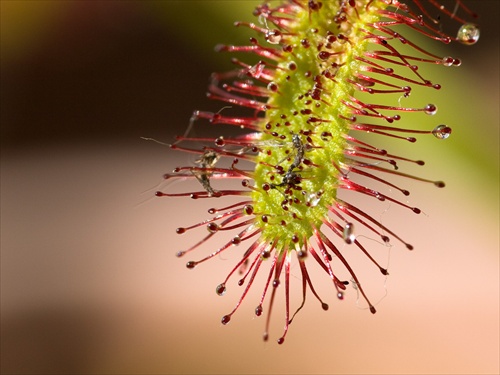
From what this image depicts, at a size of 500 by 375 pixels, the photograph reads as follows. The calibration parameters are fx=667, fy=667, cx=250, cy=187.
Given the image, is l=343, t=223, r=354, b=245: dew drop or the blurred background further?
the blurred background

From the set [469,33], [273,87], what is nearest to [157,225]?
[273,87]

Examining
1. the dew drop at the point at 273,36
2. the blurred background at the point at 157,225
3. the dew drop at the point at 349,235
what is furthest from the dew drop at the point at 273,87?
the blurred background at the point at 157,225

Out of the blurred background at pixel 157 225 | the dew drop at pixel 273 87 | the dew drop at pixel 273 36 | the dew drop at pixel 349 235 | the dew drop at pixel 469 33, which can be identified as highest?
the dew drop at pixel 469 33

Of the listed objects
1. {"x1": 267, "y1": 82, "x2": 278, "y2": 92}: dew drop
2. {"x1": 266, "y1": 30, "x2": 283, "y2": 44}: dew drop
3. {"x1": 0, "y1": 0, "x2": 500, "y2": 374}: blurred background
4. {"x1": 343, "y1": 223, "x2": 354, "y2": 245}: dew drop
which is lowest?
{"x1": 0, "y1": 0, "x2": 500, "y2": 374}: blurred background

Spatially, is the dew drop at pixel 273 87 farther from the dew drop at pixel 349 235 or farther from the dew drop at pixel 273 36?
Result: the dew drop at pixel 349 235

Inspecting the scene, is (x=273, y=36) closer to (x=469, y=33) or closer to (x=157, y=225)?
(x=469, y=33)

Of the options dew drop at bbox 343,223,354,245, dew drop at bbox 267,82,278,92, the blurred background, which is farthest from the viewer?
the blurred background

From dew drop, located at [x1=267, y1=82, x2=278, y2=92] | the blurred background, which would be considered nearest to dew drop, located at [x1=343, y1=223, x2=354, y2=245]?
dew drop, located at [x1=267, y1=82, x2=278, y2=92]

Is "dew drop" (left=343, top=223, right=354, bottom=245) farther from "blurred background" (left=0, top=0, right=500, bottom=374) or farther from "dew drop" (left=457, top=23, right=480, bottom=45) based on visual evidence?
"blurred background" (left=0, top=0, right=500, bottom=374)

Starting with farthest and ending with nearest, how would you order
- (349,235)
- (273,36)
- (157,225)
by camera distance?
(157,225)
(273,36)
(349,235)
